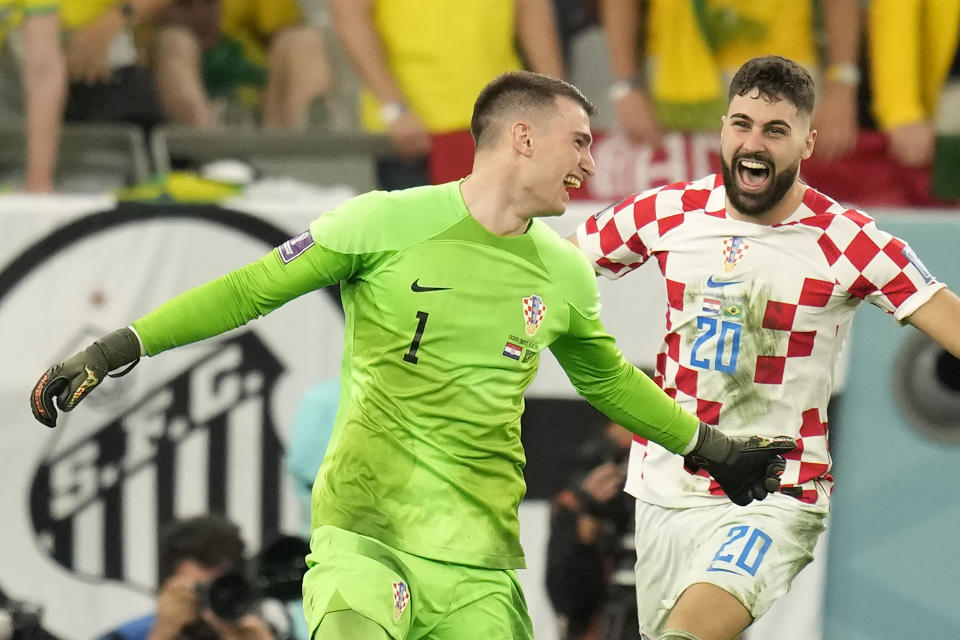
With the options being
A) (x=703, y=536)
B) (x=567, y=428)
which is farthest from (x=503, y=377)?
(x=567, y=428)

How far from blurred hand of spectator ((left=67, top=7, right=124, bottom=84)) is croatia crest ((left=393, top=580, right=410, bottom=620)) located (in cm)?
398

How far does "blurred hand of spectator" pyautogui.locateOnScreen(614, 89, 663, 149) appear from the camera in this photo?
710 centimetres

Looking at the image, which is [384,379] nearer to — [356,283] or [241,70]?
[356,283]

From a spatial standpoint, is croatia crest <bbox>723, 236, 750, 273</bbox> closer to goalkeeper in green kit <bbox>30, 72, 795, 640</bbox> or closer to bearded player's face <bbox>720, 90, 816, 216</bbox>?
bearded player's face <bbox>720, 90, 816, 216</bbox>

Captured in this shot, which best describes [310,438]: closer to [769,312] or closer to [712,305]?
[712,305]

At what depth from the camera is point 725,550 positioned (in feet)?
15.8

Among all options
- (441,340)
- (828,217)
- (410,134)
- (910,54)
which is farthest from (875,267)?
(410,134)

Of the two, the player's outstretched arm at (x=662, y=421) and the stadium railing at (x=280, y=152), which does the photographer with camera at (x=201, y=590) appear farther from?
the player's outstretched arm at (x=662, y=421)

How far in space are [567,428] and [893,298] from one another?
1.97 meters

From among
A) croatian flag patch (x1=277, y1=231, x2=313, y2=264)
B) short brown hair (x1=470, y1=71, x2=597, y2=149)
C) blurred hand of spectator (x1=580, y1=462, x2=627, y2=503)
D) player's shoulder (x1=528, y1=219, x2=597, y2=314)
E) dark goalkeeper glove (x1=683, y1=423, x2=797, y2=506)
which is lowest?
blurred hand of spectator (x1=580, y1=462, x2=627, y2=503)

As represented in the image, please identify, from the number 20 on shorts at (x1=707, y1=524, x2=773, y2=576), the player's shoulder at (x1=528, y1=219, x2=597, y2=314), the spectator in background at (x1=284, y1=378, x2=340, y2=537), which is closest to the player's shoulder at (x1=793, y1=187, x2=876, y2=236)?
the player's shoulder at (x1=528, y1=219, x2=597, y2=314)

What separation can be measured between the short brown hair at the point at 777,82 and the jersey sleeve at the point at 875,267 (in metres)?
0.40

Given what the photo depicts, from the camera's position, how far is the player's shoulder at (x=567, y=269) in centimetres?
442

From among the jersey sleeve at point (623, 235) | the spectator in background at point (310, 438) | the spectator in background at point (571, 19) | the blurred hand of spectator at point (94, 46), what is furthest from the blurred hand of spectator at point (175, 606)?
the spectator in background at point (571, 19)
